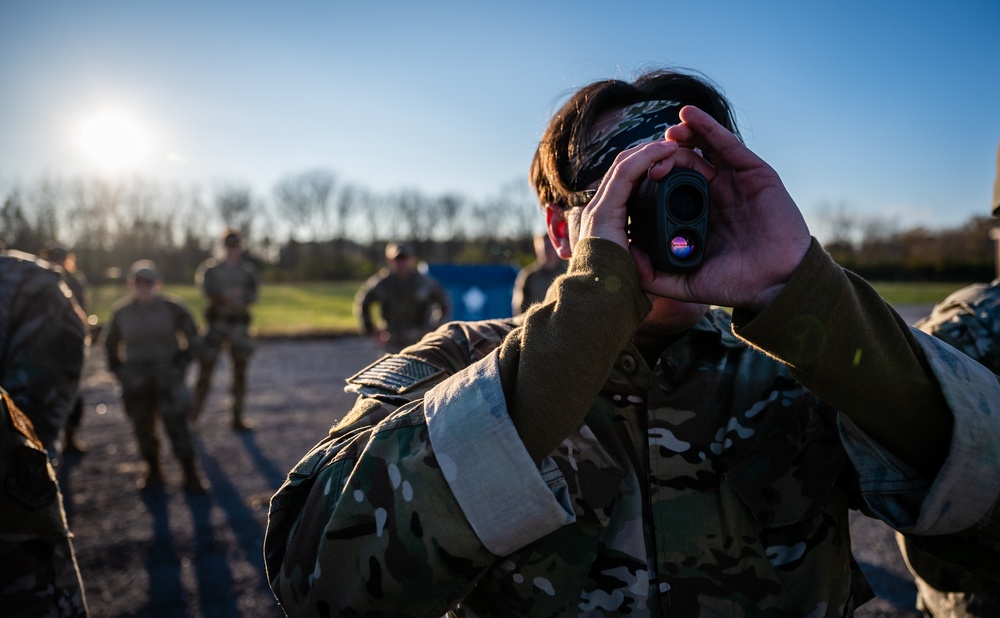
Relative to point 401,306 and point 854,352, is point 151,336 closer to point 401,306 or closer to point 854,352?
point 401,306

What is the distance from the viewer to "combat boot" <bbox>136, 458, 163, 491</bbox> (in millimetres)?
6750

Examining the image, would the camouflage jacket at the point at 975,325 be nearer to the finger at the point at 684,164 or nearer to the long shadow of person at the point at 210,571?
the finger at the point at 684,164

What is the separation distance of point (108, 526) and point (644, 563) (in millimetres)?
5769

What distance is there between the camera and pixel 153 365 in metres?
7.13

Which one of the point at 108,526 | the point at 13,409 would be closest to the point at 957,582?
the point at 13,409

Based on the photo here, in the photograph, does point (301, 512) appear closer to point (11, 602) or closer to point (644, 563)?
point (644, 563)

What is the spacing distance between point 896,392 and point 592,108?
1.03 m

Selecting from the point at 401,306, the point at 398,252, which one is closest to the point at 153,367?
the point at 401,306

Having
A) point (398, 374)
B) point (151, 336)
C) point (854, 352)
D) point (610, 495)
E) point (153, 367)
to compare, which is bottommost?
point (153, 367)

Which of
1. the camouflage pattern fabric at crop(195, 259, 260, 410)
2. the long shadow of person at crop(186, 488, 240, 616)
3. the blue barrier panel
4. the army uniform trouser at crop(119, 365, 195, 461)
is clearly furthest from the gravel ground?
the blue barrier panel

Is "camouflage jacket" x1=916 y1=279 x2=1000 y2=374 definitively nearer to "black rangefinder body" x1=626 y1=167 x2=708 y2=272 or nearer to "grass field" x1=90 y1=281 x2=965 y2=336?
"black rangefinder body" x1=626 y1=167 x2=708 y2=272

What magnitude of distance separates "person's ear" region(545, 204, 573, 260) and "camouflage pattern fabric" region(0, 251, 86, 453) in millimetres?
2402

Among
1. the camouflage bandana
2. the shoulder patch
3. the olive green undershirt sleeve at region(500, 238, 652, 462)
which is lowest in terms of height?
the shoulder patch

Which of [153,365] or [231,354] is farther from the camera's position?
[231,354]
